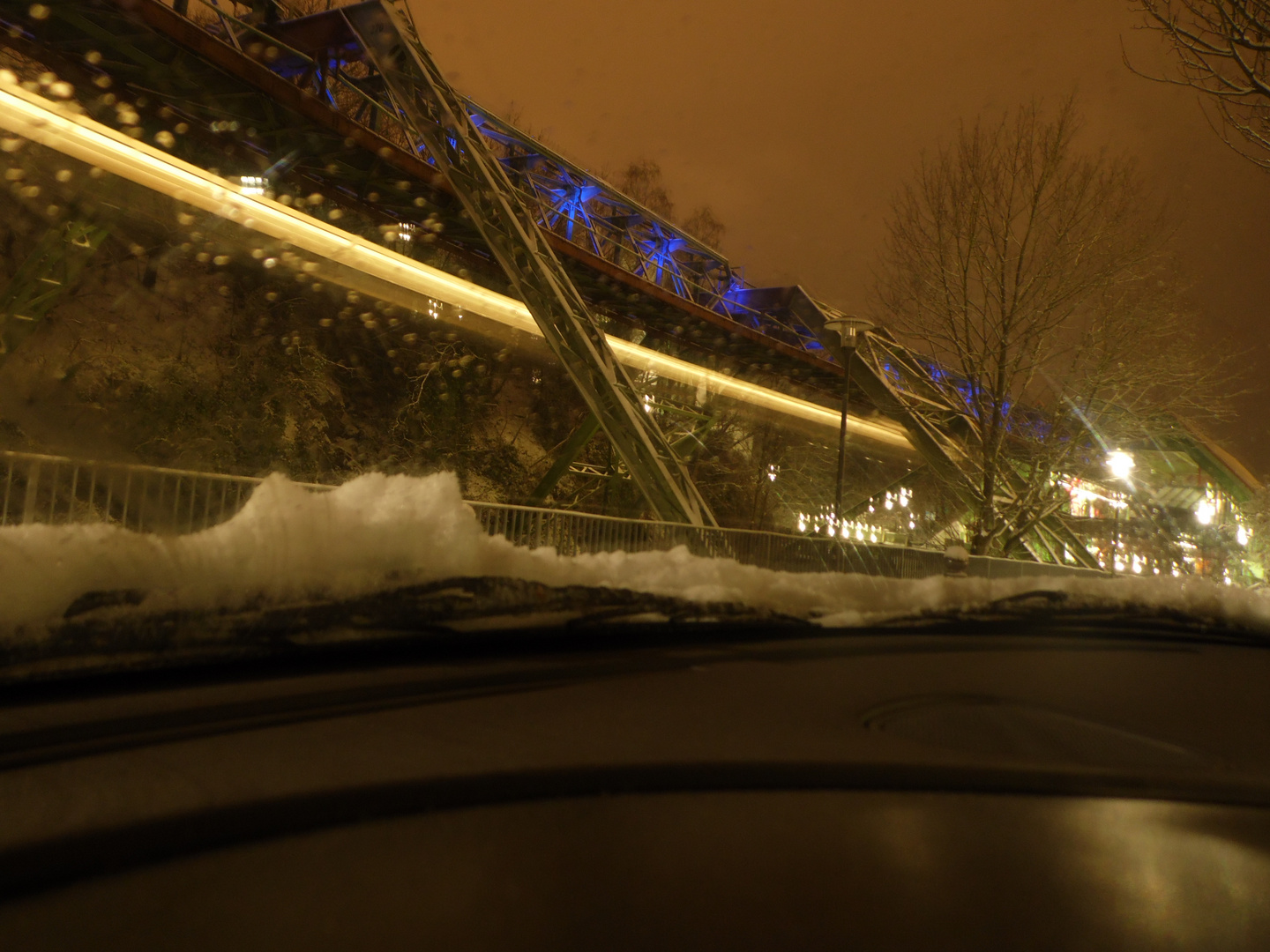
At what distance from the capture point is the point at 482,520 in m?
8.12

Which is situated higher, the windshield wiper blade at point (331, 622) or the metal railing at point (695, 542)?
the metal railing at point (695, 542)

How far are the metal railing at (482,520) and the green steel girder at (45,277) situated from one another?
3862 millimetres

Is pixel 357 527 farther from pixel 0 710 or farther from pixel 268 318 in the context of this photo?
pixel 268 318

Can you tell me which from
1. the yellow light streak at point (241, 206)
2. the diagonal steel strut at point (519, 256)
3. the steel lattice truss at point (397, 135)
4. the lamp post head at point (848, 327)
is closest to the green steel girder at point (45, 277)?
the yellow light streak at point (241, 206)

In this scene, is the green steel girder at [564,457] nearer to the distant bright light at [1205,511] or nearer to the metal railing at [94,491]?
the metal railing at [94,491]

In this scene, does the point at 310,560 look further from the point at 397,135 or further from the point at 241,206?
the point at 397,135

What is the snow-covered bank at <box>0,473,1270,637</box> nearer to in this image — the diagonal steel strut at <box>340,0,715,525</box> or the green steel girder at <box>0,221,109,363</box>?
the green steel girder at <box>0,221,109,363</box>

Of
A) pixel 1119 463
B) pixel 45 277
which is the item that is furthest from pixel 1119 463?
pixel 45 277

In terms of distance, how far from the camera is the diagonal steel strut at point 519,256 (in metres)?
13.4

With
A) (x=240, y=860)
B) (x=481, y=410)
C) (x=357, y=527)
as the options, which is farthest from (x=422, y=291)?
(x=240, y=860)

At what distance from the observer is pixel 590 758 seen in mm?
2000

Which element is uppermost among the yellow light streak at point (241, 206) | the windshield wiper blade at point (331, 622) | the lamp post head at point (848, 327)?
the lamp post head at point (848, 327)

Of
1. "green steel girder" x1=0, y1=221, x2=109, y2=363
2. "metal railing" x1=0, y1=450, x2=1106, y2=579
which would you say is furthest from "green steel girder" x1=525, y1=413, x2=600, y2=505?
"green steel girder" x1=0, y1=221, x2=109, y2=363

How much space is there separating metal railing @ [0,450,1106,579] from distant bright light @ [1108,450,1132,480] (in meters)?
4.09
